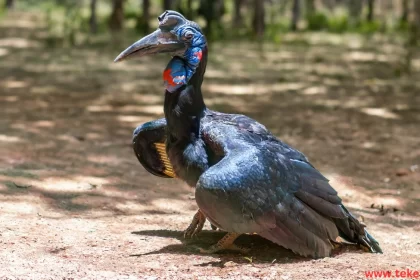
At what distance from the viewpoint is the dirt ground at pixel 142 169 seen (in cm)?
461

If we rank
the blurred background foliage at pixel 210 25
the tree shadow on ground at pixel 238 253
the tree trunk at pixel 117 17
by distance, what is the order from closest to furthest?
1. the tree shadow on ground at pixel 238 253
2. the blurred background foliage at pixel 210 25
3. the tree trunk at pixel 117 17

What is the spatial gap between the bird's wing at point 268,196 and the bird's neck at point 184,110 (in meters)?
0.12

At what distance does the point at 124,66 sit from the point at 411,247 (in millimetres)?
8749

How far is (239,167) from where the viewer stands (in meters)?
4.42

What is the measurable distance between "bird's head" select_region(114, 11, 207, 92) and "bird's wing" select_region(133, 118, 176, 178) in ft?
1.64

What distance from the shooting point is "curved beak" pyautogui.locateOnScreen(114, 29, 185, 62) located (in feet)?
15.6

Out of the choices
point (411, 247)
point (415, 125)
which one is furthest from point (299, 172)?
point (415, 125)

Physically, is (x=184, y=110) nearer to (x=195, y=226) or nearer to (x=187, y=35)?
(x=187, y=35)

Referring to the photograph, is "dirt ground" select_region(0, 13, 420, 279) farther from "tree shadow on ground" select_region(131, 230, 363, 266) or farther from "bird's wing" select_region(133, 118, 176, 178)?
"bird's wing" select_region(133, 118, 176, 178)

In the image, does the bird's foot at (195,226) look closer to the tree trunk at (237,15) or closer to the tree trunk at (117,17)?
the tree trunk at (117,17)

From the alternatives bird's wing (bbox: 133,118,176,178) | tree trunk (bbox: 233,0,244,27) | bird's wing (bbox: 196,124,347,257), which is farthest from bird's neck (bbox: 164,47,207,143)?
tree trunk (bbox: 233,0,244,27)

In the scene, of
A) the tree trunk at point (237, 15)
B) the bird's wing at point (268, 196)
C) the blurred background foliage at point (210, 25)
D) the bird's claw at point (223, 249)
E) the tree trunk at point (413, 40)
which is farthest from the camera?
the tree trunk at point (237, 15)

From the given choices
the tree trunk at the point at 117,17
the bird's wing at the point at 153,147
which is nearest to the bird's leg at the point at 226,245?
the bird's wing at the point at 153,147

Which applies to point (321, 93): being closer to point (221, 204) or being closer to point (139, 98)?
point (139, 98)
